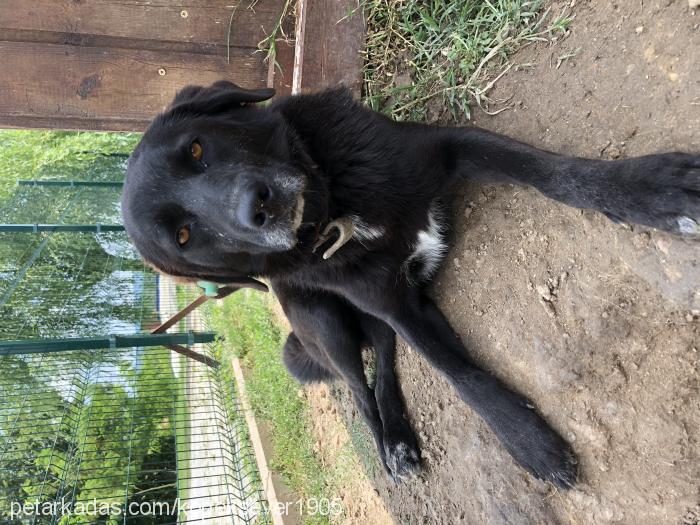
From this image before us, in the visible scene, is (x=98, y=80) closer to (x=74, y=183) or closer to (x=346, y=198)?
(x=346, y=198)

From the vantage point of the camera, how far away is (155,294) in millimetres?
7664

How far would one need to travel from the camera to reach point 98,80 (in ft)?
11.2

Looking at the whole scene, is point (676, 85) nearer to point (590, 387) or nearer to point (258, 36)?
point (590, 387)

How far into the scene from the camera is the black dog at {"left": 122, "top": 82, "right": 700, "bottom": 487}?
2.00 metres

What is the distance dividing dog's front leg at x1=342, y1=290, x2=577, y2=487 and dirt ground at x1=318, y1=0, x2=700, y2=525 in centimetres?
7

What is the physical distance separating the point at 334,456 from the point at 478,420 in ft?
7.58

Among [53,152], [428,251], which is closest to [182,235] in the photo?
[428,251]

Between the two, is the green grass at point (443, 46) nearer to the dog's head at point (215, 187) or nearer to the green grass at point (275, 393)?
the dog's head at point (215, 187)

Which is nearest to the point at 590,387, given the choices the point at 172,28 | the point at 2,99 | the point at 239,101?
the point at 239,101

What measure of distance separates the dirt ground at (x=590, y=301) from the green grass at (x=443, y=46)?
124 millimetres

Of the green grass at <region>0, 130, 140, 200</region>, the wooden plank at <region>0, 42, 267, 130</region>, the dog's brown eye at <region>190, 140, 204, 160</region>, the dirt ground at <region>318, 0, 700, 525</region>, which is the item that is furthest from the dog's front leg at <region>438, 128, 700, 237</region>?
the green grass at <region>0, 130, 140, 200</region>

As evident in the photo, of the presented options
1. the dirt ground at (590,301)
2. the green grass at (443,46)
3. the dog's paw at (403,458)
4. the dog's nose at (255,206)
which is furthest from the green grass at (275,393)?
the dog's nose at (255,206)

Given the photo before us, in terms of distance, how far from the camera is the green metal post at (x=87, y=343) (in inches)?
196

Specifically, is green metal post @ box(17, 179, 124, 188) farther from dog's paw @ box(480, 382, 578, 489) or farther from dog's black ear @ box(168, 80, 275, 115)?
dog's paw @ box(480, 382, 578, 489)
